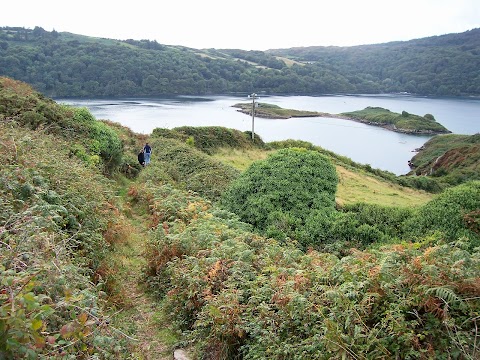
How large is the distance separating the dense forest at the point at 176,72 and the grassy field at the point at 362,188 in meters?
68.4

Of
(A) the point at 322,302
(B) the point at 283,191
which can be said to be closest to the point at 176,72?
(B) the point at 283,191

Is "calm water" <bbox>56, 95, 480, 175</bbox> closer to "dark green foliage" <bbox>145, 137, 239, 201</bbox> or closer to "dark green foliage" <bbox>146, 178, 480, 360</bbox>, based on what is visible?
"dark green foliage" <bbox>145, 137, 239, 201</bbox>

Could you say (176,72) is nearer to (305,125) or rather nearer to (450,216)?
(305,125)

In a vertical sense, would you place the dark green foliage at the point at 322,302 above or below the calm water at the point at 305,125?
above

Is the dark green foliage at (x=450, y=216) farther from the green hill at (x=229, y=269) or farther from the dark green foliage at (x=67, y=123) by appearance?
the dark green foliage at (x=67, y=123)

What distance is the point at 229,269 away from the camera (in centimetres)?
684

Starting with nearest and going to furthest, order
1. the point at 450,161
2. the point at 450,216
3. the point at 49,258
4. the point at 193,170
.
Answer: the point at 49,258, the point at 450,216, the point at 193,170, the point at 450,161

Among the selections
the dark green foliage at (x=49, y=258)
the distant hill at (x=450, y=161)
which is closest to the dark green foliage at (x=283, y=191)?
the dark green foliage at (x=49, y=258)

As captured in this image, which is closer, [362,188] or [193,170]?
[193,170]

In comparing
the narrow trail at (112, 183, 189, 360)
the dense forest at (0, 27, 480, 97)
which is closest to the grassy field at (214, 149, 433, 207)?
the narrow trail at (112, 183, 189, 360)

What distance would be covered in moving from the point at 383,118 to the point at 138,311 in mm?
106807

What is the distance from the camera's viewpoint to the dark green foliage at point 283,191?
1222 centimetres

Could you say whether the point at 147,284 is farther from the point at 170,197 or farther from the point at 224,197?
the point at 224,197

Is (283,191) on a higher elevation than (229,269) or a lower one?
lower
